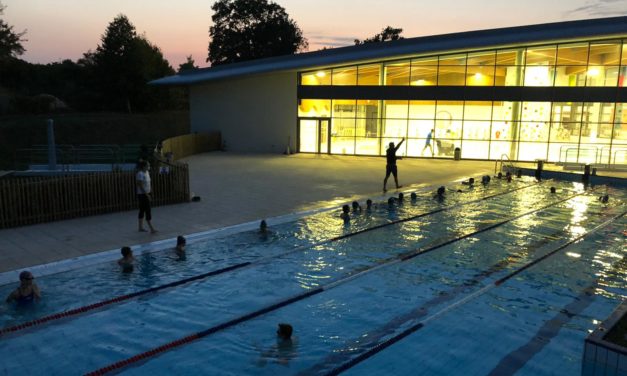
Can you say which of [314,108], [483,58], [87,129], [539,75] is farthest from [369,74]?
[87,129]

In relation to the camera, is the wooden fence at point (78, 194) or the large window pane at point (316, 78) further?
the large window pane at point (316, 78)

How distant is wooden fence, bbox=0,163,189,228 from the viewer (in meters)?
11.7

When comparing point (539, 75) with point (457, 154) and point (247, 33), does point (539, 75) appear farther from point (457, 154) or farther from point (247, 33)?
point (247, 33)

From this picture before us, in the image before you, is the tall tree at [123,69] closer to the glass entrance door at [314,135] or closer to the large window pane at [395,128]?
the glass entrance door at [314,135]

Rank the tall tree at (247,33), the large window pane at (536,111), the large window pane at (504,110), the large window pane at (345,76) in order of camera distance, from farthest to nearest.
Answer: the tall tree at (247,33) → the large window pane at (345,76) → the large window pane at (504,110) → the large window pane at (536,111)

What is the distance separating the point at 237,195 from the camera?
16438mm

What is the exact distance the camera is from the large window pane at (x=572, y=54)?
2631 centimetres

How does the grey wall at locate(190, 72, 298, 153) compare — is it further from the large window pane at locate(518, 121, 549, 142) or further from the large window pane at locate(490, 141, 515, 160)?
the large window pane at locate(518, 121, 549, 142)

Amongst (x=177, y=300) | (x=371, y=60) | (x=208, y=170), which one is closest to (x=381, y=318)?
(x=177, y=300)

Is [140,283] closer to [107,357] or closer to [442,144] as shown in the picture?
[107,357]

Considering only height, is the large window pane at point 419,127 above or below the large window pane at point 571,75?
below

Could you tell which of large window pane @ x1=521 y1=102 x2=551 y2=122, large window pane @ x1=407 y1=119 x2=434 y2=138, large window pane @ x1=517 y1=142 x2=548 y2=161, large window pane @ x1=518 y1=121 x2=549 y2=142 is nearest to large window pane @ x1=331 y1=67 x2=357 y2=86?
large window pane @ x1=407 y1=119 x2=434 y2=138

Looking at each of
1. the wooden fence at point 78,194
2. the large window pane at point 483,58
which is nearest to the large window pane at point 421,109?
the large window pane at point 483,58

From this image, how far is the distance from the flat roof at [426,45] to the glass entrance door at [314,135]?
353cm
